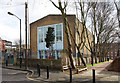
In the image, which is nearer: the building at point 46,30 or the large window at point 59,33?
the building at point 46,30

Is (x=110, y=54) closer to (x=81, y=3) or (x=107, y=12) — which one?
(x=107, y=12)

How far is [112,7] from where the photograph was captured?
856 inches

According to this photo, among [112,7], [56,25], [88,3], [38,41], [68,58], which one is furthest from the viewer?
[38,41]

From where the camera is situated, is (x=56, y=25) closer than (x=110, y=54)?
Yes

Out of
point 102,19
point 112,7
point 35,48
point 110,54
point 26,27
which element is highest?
point 112,7

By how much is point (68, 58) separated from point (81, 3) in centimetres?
732

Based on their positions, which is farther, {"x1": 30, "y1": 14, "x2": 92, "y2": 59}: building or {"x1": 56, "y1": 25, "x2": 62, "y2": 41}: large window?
{"x1": 56, "y1": 25, "x2": 62, "y2": 41}: large window

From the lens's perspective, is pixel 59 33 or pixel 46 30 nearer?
pixel 59 33

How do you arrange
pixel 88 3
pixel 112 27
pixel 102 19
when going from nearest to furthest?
pixel 88 3 → pixel 102 19 → pixel 112 27

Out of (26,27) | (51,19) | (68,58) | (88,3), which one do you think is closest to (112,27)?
(88,3)

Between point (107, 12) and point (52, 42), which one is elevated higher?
point (107, 12)

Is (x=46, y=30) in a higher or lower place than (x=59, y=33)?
higher

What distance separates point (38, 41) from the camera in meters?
32.5

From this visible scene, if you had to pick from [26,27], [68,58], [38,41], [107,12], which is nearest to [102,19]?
[107,12]
